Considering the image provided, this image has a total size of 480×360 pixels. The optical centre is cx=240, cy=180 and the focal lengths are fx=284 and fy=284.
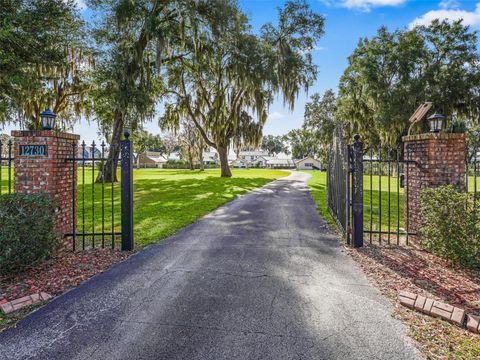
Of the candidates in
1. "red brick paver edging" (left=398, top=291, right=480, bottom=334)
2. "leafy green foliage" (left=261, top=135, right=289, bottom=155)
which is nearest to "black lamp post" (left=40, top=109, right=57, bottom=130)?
"red brick paver edging" (left=398, top=291, right=480, bottom=334)

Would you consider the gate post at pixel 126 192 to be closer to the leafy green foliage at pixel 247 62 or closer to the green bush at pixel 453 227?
the green bush at pixel 453 227

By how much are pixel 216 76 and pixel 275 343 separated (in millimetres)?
19749

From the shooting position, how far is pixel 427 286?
11.2ft

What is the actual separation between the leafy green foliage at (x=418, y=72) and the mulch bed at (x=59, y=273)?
61.4ft

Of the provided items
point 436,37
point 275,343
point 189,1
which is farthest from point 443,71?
point 275,343

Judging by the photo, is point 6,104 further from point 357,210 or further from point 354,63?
point 354,63

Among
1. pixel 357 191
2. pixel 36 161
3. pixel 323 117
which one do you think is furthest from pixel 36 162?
pixel 323 117

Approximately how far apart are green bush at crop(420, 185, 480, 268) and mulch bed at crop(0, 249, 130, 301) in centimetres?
470

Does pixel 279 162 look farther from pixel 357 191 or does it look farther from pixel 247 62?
pixel 357 191

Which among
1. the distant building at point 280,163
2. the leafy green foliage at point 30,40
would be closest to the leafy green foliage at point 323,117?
the leafy green foliage at point 30,40

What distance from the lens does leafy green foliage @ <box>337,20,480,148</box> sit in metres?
17.9

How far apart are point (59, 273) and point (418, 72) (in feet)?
74.5

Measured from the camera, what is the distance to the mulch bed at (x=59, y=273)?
3.31 meters

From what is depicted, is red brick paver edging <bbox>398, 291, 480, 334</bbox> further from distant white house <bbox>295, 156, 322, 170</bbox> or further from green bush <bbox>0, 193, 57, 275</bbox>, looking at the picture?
distant white house <bbox>295, 156, 322, 170</bbox>
